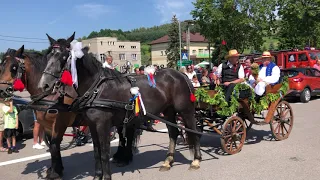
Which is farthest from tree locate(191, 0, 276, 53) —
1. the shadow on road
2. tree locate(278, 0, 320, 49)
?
the shadow on road

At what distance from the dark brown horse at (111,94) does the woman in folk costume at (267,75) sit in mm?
2109

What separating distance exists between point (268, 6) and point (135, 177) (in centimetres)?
2503

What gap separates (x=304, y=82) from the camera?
48.5 feet

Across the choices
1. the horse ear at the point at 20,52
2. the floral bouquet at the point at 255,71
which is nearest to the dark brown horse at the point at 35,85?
the horse ear at the point at 20,52

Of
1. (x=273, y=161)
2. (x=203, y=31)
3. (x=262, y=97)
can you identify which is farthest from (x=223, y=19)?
(x=273, y=161)

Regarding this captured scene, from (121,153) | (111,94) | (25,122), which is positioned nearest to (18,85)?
(111,94)

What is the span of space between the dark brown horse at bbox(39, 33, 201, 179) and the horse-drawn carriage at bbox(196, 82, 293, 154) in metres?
0.71

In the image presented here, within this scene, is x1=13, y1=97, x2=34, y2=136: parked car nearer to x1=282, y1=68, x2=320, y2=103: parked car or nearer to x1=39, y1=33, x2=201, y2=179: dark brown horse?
x1=39, y1=33, x2=201, y2=179: dark brown horse

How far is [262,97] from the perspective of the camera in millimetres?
7344

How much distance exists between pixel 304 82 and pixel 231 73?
9407 millimetres

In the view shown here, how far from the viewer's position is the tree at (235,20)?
26.9m

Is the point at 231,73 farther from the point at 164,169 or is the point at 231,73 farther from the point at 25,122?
the point at 25,122

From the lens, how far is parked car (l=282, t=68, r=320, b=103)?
14688mm

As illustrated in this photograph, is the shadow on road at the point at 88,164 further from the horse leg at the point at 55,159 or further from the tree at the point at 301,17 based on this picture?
the tree at the point at 301,17
